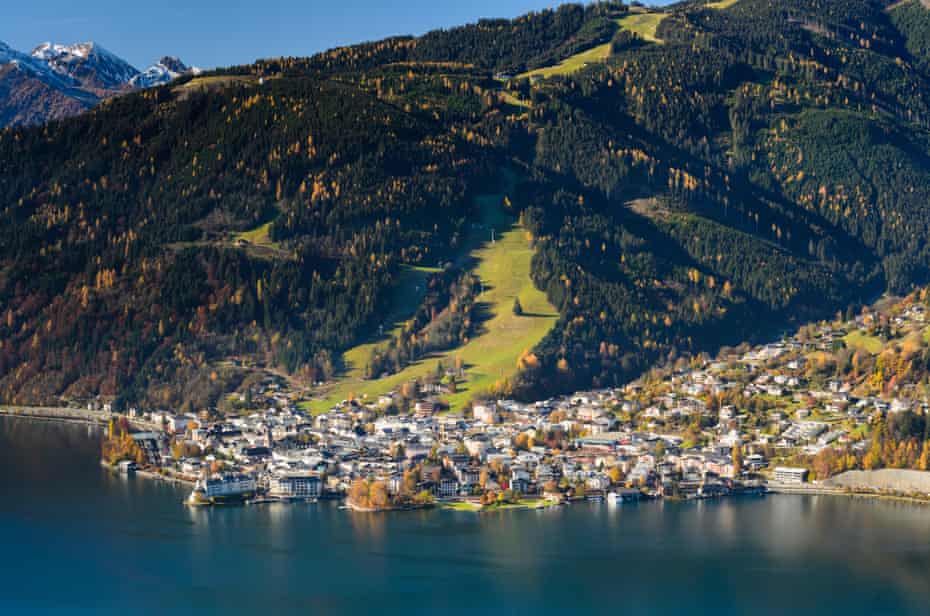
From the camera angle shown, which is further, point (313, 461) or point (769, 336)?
point (769, 336)

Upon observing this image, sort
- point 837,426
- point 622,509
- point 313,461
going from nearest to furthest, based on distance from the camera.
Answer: point 622,509, point 313,461, point 837,426

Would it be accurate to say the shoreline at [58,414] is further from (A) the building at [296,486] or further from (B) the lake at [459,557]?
(A) the building at [296,486]

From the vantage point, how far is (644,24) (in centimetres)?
18938

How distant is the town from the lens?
257 ft

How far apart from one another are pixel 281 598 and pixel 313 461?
24.3 metres

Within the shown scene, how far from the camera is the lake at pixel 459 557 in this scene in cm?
5784

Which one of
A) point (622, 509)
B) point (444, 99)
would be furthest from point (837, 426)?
point (444, 99)

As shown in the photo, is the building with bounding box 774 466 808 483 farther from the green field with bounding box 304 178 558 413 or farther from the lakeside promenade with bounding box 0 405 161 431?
the lakeside promenade with bounding box 0 405 161 431

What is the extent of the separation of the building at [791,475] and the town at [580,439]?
73 millimetres

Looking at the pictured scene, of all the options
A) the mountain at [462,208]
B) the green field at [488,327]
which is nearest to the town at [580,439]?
the green field at [488,327]

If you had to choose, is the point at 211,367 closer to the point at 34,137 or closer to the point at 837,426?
the point at 837,426

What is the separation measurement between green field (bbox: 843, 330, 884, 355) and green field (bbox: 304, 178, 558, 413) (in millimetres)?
20783

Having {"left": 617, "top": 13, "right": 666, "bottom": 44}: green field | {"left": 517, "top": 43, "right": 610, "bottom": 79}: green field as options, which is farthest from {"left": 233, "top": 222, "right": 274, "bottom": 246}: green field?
{"left": 617, "top": 13, "right": 666, "bottom": 44}: green field

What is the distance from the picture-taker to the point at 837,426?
8769 centimetres
